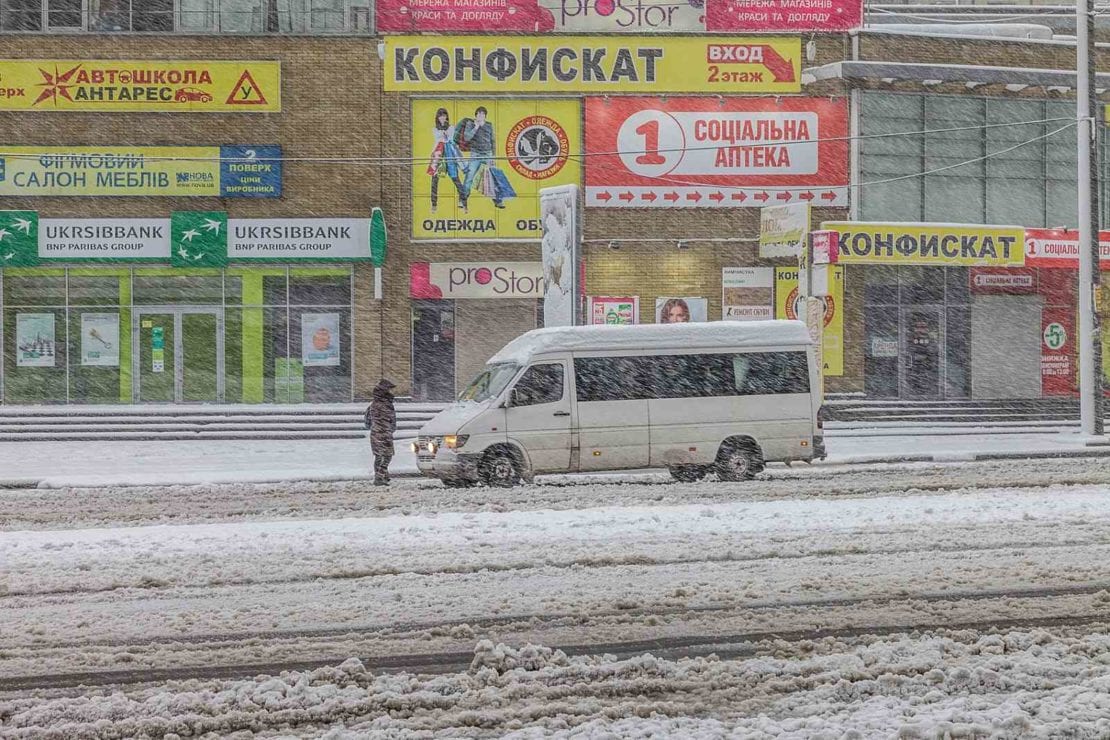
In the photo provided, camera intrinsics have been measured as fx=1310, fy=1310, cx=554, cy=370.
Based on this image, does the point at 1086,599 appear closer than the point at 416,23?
Yes

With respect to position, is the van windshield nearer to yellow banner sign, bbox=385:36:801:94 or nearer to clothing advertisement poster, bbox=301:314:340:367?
clothing advertisement poster, bbox=301:314:340:367

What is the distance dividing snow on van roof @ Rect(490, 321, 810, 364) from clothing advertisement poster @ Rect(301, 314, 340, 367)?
44.0 feet

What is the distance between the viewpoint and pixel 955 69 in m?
30.8

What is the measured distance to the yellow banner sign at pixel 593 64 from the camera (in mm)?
30594

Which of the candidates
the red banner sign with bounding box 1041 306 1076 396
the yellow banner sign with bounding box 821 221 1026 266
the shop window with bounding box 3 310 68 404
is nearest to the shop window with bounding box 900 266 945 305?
the yellow banner sign with bounding box 821 221 1026 266

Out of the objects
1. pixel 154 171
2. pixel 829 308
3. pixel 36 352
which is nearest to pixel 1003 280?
pixel 829 308

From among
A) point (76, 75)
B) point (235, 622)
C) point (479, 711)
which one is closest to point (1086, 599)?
point (479, 711)

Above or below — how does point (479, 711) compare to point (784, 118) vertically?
below

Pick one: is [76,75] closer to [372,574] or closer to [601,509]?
[601,509]

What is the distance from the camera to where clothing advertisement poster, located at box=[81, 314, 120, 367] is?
30.5 meters

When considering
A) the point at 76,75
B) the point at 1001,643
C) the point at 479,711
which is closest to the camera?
the point at 479,711

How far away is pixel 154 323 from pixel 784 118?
1567 cm

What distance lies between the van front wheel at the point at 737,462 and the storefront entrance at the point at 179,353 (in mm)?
16497

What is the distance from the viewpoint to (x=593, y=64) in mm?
30906
